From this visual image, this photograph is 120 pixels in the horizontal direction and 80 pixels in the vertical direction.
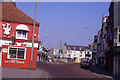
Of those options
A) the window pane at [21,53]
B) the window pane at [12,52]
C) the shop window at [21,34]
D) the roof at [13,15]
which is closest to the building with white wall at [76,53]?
the roof at [13,15]

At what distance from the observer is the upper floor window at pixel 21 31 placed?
2670 centimetres

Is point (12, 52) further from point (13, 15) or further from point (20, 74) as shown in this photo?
point (20, 74)

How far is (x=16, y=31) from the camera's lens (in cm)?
2681

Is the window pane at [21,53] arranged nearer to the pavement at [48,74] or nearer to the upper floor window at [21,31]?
the upper floor window at [21,31]

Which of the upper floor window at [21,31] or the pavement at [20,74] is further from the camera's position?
the upper floor window at [21,31]

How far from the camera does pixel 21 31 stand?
88.8 feet

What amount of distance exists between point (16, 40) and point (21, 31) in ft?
5.07

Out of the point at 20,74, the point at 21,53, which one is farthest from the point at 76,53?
the point at 20,74

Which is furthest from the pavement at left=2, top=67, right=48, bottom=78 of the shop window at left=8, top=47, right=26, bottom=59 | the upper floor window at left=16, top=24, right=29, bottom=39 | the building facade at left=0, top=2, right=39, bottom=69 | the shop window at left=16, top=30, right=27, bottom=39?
the upper floor window at left=16, top=24, right=29, bottom=39

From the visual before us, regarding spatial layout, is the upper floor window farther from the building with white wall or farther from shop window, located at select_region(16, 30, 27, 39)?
the building with white wall

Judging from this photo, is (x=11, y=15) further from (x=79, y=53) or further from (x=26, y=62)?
(x=79, y=53)

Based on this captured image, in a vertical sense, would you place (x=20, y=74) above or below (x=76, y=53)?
below

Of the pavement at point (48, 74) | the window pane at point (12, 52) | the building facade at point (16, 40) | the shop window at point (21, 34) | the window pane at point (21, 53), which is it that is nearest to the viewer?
the pavement at point (48, 74)

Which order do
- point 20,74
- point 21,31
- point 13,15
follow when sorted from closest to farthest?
point 20,74, point 21,31, point 13,15
